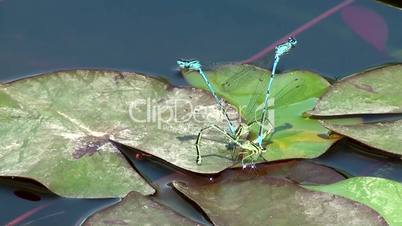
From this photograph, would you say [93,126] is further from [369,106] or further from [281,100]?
[369,106]

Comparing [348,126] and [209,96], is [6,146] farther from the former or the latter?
[348,126]

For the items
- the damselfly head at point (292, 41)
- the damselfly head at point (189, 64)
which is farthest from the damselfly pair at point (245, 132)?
the damselfly head at point (292, 41)

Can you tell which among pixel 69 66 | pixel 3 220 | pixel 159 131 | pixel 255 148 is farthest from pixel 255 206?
pixel 69 66

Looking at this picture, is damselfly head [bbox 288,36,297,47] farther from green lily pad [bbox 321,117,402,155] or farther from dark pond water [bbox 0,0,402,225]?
green lily pad [bbox 321,117,402,155]

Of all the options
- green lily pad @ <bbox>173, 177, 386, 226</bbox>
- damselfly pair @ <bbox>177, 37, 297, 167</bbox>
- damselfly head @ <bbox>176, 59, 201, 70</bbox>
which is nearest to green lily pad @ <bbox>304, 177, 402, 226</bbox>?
green lily pad @ <bbox>173, 177, 386, 226</bbox>

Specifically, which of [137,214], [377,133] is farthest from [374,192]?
[137,214]

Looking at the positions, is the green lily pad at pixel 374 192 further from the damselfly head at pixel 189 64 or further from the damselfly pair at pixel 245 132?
the damselfly head at pixel 189 64
